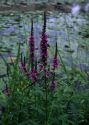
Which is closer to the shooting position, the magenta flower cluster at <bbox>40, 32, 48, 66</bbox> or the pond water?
the magenta flower cluster at <bbox>40, 32, 48, 66</bbox>

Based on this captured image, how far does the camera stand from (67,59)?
4.68 meters

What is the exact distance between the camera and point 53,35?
5895 mm

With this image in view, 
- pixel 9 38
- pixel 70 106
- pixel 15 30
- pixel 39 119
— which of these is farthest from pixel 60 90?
pixel 15 30

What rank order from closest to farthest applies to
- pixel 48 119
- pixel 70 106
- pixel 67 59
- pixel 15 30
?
pixel 48 119 → pixel 70 106 → pixel 67 59 → pixel 15 30

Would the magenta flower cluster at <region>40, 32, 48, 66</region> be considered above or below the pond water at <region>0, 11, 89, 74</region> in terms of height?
above

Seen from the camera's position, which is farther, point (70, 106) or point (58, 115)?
point (70, 106)

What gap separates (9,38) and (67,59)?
49.7 inches

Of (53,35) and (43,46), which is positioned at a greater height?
(43,46)

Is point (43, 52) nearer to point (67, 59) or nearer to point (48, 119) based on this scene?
point (48, 119)

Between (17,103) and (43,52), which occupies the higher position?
(43,52)

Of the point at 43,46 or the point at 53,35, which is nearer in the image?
the point at 43,46

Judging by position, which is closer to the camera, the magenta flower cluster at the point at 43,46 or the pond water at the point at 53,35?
the magenta flower cluster at the point at 43,46

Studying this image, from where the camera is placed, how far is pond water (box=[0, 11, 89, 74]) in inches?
187

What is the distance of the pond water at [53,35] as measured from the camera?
15.6 ft
